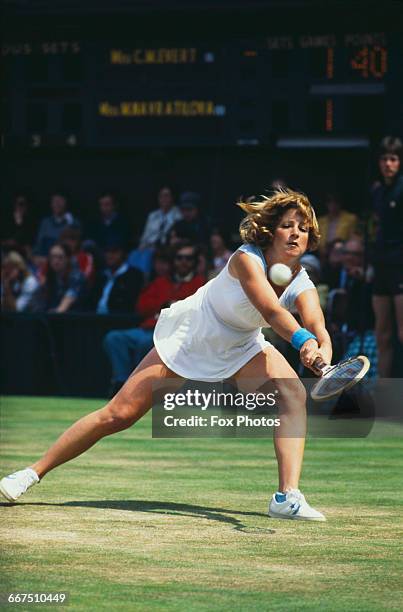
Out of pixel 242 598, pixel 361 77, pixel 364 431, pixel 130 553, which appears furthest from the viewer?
pixel 361 77

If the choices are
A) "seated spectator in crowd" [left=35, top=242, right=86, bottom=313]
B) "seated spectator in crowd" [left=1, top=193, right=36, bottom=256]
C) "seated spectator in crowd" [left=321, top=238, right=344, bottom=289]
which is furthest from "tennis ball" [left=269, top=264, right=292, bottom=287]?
"seated spectator in crowd" [left=1, top=193, right=36, bottom=256]

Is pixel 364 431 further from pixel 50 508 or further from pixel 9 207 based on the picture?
pixel 9 207

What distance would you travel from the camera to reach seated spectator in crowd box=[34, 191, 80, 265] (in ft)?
63.3

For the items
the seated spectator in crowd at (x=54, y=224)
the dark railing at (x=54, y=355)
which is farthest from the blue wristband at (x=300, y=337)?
the seated spectator in crowd at (x=54, y=224)

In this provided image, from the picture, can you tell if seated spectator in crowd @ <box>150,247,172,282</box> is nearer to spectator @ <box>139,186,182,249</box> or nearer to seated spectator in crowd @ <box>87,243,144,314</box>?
seated spectator in crowd @ <box>87,243,144,314</box>

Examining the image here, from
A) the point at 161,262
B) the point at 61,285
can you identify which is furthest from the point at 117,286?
the point at 61,285

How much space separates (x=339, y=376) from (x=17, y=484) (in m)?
1.97

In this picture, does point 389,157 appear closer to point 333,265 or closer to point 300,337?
point 333,265

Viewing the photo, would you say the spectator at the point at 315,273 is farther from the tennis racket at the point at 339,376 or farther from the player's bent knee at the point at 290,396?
the tennis racket at the point at 339,376

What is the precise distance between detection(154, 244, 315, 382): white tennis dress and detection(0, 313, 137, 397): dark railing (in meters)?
8.22

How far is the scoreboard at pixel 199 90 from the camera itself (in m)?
17.9

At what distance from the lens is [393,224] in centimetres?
1429

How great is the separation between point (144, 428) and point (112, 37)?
6214 mm

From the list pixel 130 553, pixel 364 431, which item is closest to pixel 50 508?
pixel 130 553
